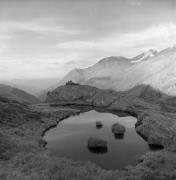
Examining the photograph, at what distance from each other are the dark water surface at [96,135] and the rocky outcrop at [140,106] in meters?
5.09

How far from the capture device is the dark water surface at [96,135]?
62081 millimetres

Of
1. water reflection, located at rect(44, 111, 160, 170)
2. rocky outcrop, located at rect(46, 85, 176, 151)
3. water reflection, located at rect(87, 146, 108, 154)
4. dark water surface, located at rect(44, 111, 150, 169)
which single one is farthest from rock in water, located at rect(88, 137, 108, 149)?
rocky outcrop, located at rect(46, 85, 176, 151)

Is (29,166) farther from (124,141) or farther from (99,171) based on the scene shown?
(124,141)

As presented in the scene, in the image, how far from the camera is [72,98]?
175 metres

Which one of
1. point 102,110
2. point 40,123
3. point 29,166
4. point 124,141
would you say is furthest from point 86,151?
point 102,110

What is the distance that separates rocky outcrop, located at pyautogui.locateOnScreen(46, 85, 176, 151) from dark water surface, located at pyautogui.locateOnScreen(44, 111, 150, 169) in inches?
200

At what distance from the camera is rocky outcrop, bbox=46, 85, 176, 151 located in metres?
76.5

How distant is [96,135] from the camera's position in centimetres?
8694

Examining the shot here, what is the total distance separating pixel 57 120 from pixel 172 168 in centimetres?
7151

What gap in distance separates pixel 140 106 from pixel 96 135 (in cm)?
6506

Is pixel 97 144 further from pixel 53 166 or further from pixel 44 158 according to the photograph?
pixel 53 166

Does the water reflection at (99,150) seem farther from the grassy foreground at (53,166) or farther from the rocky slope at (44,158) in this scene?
the grassy foreground at (53,166)

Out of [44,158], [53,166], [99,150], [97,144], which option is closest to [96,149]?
[99,150]

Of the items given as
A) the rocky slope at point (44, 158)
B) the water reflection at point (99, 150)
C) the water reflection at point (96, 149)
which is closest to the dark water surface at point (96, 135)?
the water reflection at point (96, 149)
